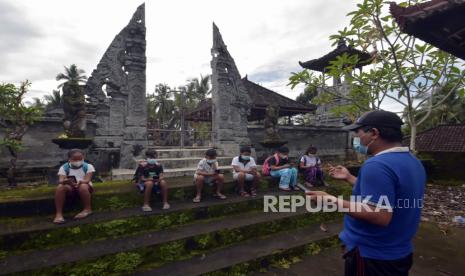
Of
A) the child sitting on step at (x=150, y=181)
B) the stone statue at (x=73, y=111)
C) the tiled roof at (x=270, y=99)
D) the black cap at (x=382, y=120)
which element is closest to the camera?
the black cap at (x=382, y=120)

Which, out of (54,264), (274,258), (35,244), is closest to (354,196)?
(274,258)

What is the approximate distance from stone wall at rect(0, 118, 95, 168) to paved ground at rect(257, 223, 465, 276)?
27.1 feet

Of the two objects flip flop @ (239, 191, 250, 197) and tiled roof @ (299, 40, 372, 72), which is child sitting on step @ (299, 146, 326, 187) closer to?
flip flop @ (239, 191, 250, 197)

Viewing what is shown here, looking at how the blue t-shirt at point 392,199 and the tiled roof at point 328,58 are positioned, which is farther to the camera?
the tiled roof at point 328,58

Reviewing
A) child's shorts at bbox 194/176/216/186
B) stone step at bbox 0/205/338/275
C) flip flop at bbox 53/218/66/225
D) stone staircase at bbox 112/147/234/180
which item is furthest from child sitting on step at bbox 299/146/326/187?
flip flop at bbox 53/218/66/225

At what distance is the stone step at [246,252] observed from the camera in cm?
302

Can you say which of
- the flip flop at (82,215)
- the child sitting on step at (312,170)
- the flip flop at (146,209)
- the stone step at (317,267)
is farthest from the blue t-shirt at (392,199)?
the child sitting on step at (312,170)

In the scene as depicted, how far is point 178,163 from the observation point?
22.8 ft

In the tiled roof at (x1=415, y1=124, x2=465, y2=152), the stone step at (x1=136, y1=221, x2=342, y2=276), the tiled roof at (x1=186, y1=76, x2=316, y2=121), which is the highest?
the tiled roof at (x1=186, y1=76, x2=316, y2=121)

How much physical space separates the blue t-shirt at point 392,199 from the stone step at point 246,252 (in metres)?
1.94

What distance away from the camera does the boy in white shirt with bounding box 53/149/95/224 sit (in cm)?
364

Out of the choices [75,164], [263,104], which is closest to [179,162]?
[75,164]

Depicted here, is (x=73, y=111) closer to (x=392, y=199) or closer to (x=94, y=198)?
(x=94, y=198)

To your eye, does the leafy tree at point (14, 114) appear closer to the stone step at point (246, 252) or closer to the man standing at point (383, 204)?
the stone step at point (246, 252)
